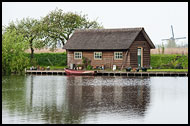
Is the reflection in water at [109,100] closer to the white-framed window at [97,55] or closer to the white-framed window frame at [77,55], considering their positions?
the white-framed window at [97,55]

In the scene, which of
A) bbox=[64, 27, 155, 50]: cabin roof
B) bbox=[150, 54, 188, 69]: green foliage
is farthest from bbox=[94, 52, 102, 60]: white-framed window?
bbox=[150, 54, 188, 69]: green foliage

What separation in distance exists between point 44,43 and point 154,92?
34236 mm

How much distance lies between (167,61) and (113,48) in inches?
315

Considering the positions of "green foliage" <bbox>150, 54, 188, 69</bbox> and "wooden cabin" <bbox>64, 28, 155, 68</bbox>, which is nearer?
"wooden cabin" <bbox>64, 28, 155, 68</bbox>

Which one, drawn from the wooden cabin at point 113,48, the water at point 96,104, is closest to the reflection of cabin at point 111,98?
the water at point 96,104

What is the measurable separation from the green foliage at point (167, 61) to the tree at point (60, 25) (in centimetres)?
1085

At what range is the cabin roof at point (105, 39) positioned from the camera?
167 feet

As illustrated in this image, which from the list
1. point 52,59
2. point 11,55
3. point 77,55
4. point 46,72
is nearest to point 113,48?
point 77,55

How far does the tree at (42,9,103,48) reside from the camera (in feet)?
199

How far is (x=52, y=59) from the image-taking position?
2372 inches

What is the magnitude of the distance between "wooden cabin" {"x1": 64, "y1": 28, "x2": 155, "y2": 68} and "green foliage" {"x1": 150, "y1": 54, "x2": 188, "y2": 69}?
1.99 metres

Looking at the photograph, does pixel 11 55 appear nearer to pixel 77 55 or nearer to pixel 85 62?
pixel 77 55

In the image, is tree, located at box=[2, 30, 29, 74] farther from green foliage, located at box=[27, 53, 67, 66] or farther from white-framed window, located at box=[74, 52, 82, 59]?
green foliage, located at box=[27, 53, 67, 66]

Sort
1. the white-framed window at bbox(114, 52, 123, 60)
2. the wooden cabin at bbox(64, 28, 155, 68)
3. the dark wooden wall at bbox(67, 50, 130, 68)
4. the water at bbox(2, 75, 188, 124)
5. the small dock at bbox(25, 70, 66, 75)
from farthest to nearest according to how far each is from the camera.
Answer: the white-framed window at bbox(114, 52, 123, 60) → the wooden cabin at bbox(64, 28, 155, 68) → the dark wooden wall at bbox(67, 50, 130, 68) → the small dock at bbox(25, 70, 66, 75) → the water at bbox(2, 75, 188, 124)
